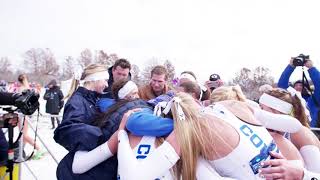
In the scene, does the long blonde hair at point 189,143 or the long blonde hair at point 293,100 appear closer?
the long blonde hair at point 189,143

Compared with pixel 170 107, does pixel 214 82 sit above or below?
below

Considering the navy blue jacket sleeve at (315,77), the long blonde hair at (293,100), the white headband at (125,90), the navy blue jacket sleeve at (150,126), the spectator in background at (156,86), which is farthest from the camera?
the navy blue jacket sleeve at (315,77)

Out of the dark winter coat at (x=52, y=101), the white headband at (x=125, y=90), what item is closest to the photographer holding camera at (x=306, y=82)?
the white headband at (x=125, y=90)

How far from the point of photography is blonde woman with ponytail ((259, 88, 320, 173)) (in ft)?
7.33

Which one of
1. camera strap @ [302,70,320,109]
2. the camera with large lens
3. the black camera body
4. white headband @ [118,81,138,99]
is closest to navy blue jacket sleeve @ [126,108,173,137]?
white headband @ [118,81,138,99]

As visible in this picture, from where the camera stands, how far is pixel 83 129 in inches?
81.3

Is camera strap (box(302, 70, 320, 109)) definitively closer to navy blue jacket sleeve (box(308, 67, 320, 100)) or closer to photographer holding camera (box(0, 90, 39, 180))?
navy blue jacket sleeve (box(308, 67, 320, 100))

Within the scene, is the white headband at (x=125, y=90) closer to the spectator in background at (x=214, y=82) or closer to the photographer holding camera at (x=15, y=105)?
the photographer holding camera at (x=15, y=105)

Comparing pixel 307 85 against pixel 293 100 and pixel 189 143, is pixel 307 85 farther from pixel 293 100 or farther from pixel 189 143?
pixel 189 143

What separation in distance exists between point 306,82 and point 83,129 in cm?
396

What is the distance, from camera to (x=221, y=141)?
166 cm

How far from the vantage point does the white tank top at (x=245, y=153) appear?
5.44 ft

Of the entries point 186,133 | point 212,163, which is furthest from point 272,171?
point 186,133

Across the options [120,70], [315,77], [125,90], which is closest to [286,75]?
[315,77]
